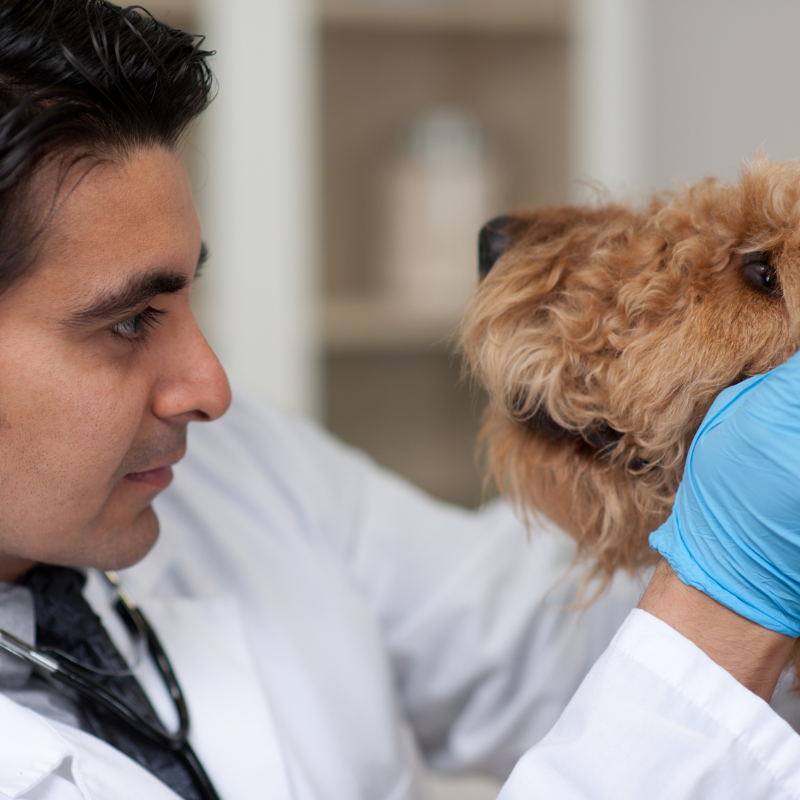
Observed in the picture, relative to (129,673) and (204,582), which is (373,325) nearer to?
(204,582)

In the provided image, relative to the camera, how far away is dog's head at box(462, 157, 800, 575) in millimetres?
483

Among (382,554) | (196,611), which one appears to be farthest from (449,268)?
(196,611)

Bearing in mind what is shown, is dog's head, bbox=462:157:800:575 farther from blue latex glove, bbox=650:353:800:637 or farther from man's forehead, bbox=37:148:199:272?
man's forehead, bbox=37:148:199:272

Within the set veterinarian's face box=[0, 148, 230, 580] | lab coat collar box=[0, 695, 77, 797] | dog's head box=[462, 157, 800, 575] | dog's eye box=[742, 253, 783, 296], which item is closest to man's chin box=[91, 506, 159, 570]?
veterinarian's face box=[0, 148, 230, 580]

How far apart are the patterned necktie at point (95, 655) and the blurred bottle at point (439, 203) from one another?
0.87 metres

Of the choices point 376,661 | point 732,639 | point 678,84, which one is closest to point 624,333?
point 732,639

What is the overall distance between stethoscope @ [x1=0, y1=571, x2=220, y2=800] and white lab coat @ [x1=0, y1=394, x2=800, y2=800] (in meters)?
0.02

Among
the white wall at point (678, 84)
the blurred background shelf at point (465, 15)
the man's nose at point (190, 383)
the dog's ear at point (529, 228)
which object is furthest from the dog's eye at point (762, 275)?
the blurred background shelf at point (465, 15)

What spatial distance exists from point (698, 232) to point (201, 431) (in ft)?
1.78

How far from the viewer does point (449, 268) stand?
1.38m

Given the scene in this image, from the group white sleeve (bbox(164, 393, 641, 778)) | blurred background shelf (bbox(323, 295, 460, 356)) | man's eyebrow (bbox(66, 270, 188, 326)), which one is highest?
man's eyebrow (bbox(66, 270, 188, 326))

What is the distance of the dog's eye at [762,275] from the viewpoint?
0.49 meters

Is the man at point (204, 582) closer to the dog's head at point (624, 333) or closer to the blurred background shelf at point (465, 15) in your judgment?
the dog's head at point (624, 333)

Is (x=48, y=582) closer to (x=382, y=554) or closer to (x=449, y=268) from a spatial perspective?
(x=382, y=554)
